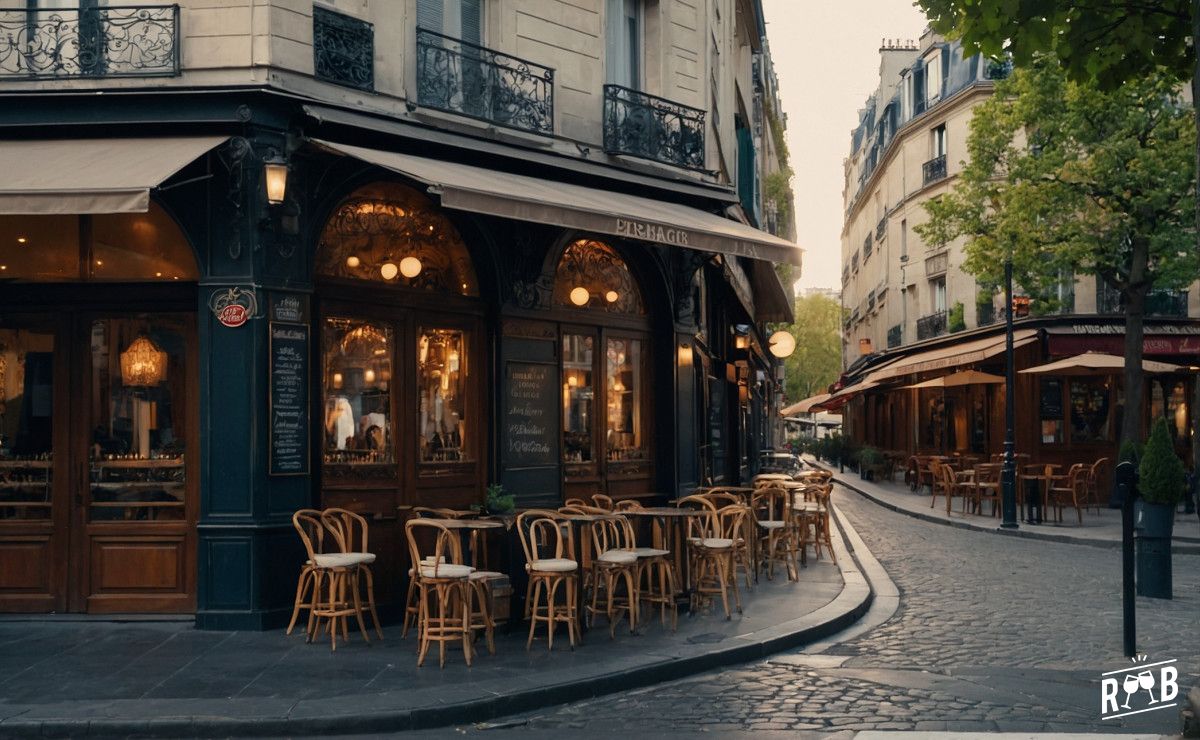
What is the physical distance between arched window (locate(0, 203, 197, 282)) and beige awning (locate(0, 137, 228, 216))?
24.6 inches

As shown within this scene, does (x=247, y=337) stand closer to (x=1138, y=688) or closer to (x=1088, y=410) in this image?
(x=1138, y=688)

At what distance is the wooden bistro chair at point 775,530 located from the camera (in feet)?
39.8

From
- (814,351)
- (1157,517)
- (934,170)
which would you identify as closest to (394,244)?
(1157,517)

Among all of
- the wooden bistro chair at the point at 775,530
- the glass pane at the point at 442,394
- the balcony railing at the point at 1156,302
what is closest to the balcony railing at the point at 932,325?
the balcony railing at the point at 1156,302

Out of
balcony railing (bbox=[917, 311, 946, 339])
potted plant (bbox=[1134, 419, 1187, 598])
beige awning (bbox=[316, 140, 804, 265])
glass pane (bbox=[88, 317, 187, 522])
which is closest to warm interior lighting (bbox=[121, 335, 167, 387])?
glass pane (bbox=[88, 317, 187, 522])

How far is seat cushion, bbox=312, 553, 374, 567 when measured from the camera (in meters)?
8.32

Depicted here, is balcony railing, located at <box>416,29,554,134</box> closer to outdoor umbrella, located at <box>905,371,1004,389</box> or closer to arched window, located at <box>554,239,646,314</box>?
arched window, located at <box>554,239,646,314</box>

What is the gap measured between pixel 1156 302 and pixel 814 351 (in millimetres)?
50198

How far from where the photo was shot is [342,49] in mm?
9812

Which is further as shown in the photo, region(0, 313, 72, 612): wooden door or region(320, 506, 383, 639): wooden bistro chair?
region(0, 313, 72, 612): wooden door

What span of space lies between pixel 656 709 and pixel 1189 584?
7.67m

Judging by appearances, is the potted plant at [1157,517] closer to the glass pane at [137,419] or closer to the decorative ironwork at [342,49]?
the decorative ironwork at [342,49]

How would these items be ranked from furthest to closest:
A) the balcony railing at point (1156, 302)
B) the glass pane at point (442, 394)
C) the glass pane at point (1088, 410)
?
the balcony railing at point (1156, 302)
the glass pane at point (1088, 410)
the glass pane at point (442, 394)

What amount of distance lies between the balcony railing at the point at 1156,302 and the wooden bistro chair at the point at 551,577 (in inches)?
814
